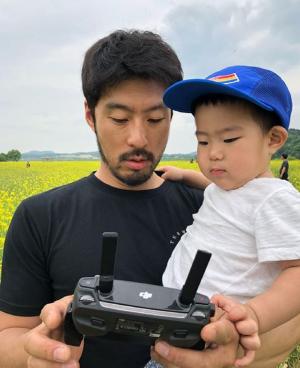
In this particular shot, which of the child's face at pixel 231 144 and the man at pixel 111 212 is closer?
the child's face at pixel 231 144

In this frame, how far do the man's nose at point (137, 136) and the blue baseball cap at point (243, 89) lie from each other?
8.6 inches

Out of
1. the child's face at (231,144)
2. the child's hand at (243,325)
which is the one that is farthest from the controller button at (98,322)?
the child's face at (231,144)

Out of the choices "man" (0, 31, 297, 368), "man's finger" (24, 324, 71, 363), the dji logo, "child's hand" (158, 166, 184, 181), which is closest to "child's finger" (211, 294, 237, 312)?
the dji logo

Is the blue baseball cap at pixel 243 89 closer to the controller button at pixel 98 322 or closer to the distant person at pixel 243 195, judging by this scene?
the distant person at pixel 243 195

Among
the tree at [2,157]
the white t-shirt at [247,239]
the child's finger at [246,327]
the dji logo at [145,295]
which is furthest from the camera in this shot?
the tree at [2,157]

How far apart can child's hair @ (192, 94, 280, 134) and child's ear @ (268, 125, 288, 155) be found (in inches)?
1.0

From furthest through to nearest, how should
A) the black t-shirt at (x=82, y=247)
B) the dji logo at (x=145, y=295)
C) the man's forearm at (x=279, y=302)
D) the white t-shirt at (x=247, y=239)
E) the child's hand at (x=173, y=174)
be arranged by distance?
the child's hand at (x=173, y=174), the black t-shirt at (x=82, y=247), the white t-shirt at (x=247, y=239), the man's forearm at (x=279, y=302), the dji logo at (x=145, y=295)

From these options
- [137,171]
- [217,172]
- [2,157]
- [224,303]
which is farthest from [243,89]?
[2,157]

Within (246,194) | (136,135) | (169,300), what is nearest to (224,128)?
(246,194)


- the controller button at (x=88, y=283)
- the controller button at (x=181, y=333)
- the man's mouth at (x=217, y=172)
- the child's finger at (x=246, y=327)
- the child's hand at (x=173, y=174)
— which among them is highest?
the man's mouth at (x=217, y=172)

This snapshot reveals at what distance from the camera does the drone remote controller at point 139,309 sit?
1.28 meters

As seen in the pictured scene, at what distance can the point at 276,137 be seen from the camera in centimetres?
212

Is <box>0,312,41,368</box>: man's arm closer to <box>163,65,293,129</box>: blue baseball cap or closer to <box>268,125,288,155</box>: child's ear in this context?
<box>163,65,293,129</box>: blue baseball cap

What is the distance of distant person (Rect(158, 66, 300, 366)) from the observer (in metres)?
1.81
